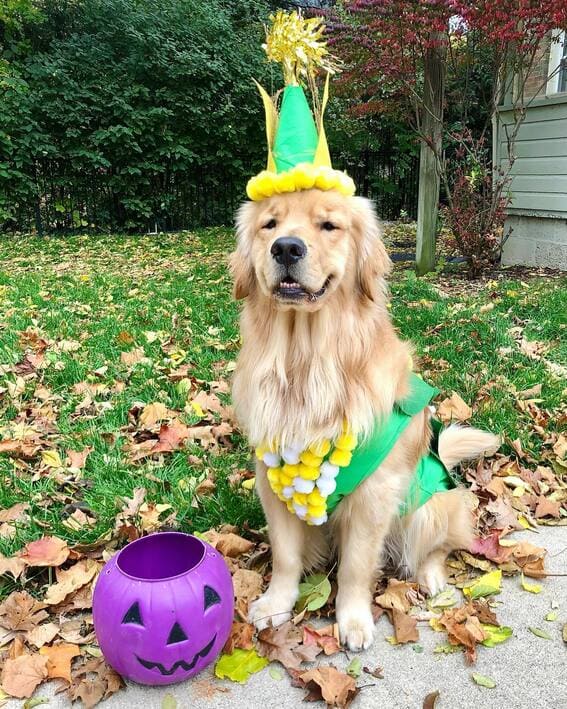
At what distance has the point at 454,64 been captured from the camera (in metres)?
7.68

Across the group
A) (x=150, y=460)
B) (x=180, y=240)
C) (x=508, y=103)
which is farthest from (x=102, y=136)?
(x=150, y=460)

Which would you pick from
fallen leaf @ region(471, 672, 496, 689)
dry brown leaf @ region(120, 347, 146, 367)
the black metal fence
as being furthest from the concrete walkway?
the black metal fence

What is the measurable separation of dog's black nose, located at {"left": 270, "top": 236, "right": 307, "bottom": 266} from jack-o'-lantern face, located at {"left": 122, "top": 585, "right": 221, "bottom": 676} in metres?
1.01

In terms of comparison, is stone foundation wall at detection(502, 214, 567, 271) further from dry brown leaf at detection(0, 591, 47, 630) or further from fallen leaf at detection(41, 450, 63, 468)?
dry brown leaf at detection(0, 591, 47, 630)

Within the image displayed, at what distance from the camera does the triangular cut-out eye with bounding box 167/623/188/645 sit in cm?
161

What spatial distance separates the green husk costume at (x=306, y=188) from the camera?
199 cm

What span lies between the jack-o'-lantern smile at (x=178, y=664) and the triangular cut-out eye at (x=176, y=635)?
0.09m

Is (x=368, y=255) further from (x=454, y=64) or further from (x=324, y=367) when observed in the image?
(x=454, y=64)

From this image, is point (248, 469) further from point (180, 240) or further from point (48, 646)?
point (180, 240)

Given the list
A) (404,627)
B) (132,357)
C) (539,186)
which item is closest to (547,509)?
(404,627)

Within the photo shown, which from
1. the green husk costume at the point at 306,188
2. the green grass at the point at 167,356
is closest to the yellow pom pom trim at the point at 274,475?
the green husk costume at the point at 306,188

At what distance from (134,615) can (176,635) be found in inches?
5.1

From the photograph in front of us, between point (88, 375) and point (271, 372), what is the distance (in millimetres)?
2145

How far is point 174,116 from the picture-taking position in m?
12.2
